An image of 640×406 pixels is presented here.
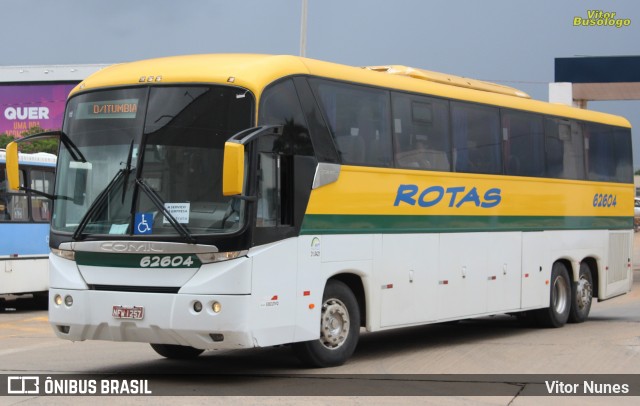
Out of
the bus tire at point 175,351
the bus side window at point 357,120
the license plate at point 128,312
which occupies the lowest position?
the bus tire at point 175,351

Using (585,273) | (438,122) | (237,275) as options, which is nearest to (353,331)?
(237,275)

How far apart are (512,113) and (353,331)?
5637 millimetres

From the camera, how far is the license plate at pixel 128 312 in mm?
11641

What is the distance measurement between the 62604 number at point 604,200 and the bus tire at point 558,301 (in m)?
1.49

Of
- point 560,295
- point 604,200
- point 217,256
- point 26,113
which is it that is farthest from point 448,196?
point 26,113

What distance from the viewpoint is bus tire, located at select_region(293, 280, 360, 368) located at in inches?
505

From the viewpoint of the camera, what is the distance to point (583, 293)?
19.8 meters

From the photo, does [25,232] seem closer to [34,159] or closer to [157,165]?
[34,159]

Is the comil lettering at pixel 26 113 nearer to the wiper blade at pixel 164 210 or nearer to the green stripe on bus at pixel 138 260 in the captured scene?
the green stripe on bus at pixel 138 260

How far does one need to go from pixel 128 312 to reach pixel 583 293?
10397 mm

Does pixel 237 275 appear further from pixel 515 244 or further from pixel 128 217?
pixel 515 244

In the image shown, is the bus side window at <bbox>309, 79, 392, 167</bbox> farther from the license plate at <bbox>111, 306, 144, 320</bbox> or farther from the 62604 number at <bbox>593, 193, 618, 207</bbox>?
the 62604 number at <bbox>593, 193, 618, 207</bbox>

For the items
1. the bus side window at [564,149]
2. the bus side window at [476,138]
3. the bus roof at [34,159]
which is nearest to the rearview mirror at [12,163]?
the bus side window at [476,138]

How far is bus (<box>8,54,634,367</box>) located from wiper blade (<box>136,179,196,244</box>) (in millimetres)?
19
